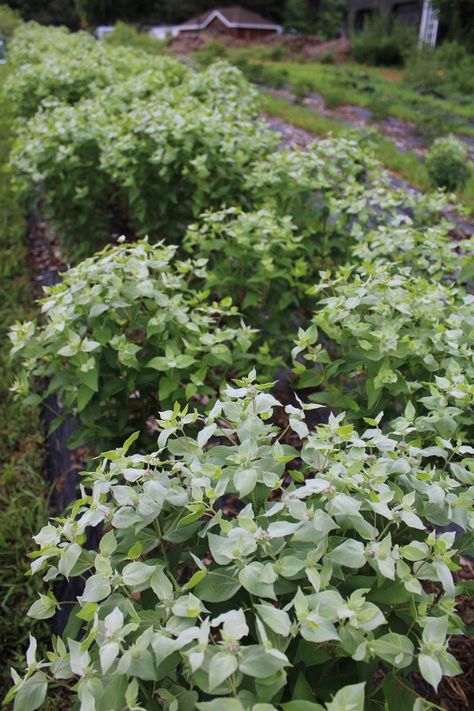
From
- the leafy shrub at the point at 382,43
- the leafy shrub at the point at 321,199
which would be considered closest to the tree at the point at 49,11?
the leafy shrub at the point at 382,43

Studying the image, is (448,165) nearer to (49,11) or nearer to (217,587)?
(217,587)

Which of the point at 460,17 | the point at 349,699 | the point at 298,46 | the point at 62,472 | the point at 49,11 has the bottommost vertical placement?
the point at 62,472

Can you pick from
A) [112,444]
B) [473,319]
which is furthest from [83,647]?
[473,319]

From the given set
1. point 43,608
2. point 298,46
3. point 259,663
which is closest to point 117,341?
point 43,608

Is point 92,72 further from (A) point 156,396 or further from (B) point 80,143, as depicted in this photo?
(A) point 156,396

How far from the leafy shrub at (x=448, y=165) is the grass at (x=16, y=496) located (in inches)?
141

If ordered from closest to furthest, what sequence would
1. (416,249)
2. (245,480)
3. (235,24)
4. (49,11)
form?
(245,480) → (416,249) → (235,24) → (49,11)

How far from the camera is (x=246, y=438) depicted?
1.16 metres

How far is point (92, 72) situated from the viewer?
5629 mm

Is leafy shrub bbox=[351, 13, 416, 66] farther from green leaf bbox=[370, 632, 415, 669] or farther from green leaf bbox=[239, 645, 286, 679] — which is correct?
green leaf bbox=[239, 645, 286, 679]

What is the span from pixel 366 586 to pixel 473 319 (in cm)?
102

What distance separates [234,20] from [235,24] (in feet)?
1.73

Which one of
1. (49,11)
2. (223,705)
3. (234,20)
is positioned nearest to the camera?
(223,705)

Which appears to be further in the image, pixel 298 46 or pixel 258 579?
pixel 298 46
